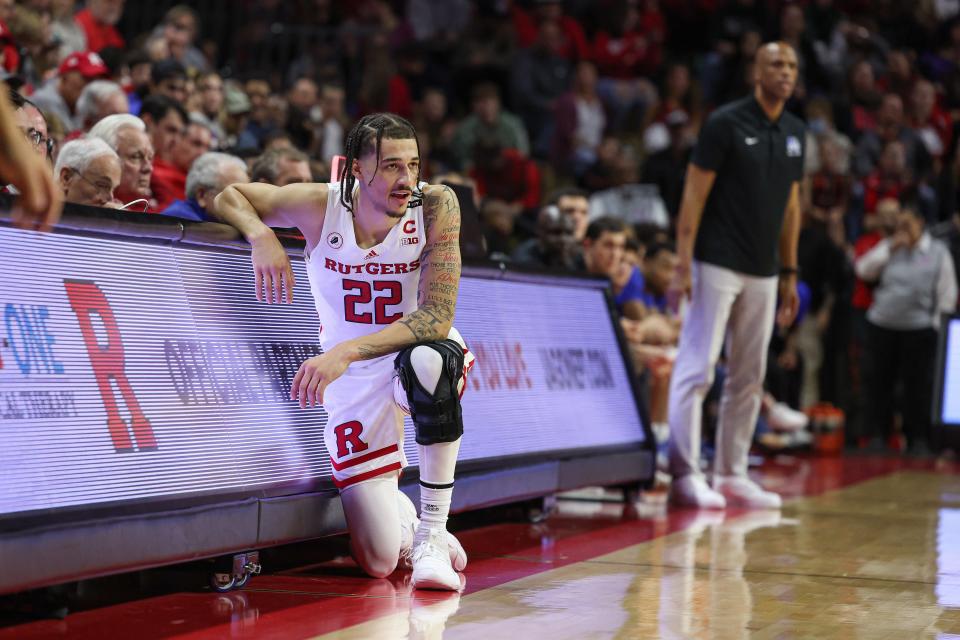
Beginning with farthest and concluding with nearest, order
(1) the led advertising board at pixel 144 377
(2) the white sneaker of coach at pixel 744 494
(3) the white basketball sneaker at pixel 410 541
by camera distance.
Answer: (2) the white sneaker of coach at pixel 744 494
(3) the white basketball sneaker at pixel 410 541
(1) the led advertising board at pixel 144 377

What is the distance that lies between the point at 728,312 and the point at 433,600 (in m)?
3.17

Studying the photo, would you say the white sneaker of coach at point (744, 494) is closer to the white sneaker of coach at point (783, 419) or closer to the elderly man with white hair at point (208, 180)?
the elderly man with white hair at point (208, 180)

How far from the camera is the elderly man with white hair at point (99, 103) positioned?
23.8 ft

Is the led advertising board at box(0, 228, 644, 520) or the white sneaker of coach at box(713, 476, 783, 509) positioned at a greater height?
the led advertising board at box(0, 228, 644, 520)

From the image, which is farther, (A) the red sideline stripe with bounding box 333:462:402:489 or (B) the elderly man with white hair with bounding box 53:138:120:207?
(B) the elderly man with white hair with bounding box 53:138:120:207

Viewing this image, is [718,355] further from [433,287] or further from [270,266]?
[270,266]

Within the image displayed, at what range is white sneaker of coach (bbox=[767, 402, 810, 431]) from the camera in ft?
34.1

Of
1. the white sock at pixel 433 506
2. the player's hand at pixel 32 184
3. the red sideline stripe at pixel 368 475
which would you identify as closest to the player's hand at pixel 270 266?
the red sideline stripe at pixel 368 475

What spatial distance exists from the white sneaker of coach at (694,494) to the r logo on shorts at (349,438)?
→ 9.58 feet

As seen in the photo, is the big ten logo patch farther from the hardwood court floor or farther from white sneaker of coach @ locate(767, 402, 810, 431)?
white sneaker of coach @ locate(767, 402, 810, 431)

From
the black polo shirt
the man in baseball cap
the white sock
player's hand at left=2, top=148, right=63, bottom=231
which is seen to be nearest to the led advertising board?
the white sock

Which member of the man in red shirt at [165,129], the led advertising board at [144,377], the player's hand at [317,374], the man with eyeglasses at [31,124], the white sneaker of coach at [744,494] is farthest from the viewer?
the man in red shirt at [165,129]

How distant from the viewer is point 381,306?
4371 millimetres

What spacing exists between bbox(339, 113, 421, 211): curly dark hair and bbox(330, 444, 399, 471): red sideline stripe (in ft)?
2.59
